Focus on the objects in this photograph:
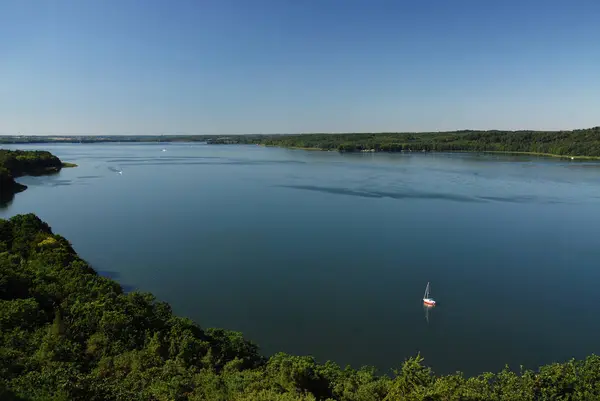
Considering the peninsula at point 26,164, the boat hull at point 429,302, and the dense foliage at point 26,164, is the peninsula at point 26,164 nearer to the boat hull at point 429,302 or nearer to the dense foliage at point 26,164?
the dense foliage at point 26,164

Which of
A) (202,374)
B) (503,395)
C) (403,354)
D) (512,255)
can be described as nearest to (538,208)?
(512,255)

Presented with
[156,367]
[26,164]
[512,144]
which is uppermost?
[512,144]

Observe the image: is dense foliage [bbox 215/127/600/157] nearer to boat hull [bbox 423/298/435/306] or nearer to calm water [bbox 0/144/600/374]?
calm water [bbox 0/144/600/374]

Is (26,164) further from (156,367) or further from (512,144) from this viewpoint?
(512,144)

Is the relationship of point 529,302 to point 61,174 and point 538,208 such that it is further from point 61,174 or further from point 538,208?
point 61,174

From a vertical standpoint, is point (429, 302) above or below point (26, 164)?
below

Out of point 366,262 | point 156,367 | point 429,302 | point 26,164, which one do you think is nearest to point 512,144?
point 366,262
